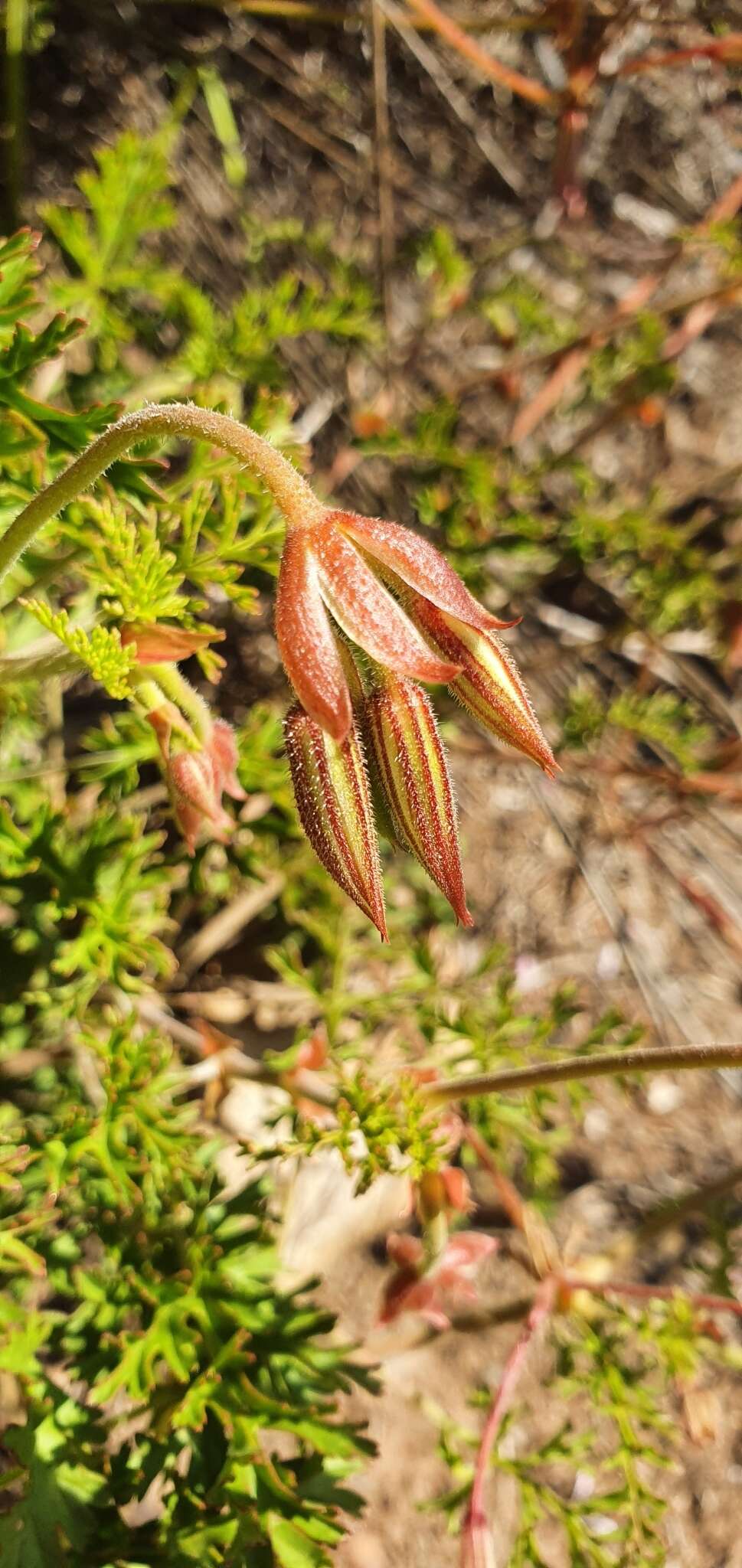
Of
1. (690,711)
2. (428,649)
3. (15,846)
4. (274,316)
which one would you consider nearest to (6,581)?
(15,846)

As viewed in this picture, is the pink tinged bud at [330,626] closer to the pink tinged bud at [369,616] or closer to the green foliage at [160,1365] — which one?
the pink tinged bud at [369,616]

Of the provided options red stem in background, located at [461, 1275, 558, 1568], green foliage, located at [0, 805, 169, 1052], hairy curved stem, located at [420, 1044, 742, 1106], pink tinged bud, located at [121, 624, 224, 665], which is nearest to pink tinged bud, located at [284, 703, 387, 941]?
pink tinged bud, located at [121, 624, 224, 665]

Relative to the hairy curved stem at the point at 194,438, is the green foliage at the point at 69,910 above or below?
below

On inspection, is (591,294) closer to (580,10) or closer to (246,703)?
(580,10)

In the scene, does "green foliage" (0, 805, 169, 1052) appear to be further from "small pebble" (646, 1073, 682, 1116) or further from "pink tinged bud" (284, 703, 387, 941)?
"small pebble" (646, 1073, 682, 1116)

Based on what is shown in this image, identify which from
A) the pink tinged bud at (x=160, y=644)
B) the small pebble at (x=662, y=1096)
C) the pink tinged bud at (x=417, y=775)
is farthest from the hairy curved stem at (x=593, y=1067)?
the small pebble at (x=662, y=1096)

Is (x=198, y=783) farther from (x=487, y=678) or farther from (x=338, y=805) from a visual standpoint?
(x=487, y=678)

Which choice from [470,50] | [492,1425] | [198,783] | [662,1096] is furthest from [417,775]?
[470,50]
